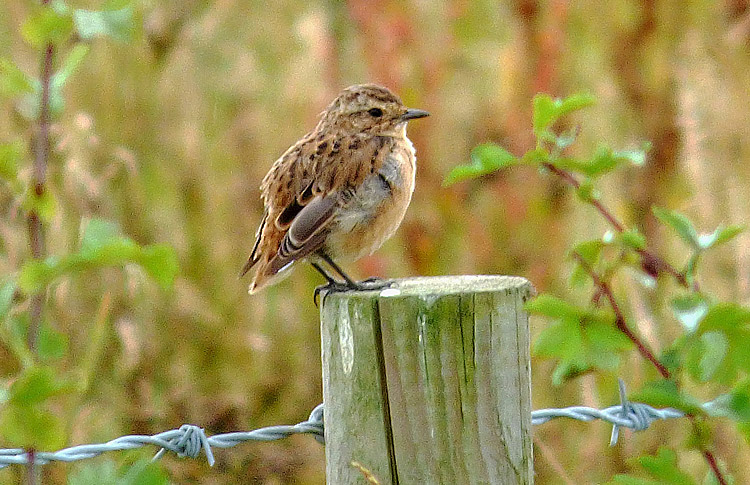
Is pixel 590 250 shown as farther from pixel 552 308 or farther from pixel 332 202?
pixel 332 202

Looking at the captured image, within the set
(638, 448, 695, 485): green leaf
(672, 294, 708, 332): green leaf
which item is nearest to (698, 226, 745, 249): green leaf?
(672, 294, 708, 332): green leaf

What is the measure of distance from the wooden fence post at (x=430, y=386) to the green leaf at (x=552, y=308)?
0.05 metres

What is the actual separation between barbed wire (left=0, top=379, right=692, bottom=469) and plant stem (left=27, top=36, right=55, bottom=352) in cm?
30

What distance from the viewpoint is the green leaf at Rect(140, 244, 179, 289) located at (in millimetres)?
2164

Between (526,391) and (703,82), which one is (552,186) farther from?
(526,391)

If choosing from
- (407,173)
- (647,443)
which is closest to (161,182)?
(407,173)

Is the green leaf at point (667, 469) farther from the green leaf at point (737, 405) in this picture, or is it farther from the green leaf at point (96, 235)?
the green leaf at point (96, 235)

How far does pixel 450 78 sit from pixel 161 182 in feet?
7.90

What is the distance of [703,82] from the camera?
5.57 metres

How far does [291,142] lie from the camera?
6.59 metres

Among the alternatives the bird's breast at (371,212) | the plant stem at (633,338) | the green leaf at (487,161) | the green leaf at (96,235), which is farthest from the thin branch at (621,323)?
the green leaf at (96,235)

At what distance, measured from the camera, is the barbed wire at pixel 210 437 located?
2.49 metres

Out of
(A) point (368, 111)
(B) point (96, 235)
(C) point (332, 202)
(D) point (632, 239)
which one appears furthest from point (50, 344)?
(A) point (368, 111)

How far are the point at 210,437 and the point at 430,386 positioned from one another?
0.64 meters
